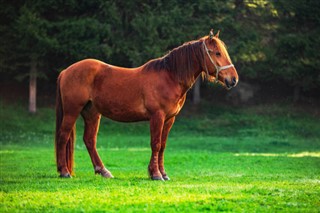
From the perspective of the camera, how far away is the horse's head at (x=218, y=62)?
12.6m

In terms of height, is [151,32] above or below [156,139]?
below

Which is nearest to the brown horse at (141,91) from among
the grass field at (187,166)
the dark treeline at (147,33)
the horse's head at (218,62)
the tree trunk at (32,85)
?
the horse's head at (218,62)

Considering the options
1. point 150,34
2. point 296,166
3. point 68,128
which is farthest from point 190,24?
point 68,128

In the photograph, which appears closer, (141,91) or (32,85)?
(141,91)

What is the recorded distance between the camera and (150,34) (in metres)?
34.3

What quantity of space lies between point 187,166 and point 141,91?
5.69m

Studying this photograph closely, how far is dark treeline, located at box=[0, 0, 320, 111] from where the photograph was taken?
112ft

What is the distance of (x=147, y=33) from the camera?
1368 inches

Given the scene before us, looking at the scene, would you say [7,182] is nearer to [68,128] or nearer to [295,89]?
[68,128]

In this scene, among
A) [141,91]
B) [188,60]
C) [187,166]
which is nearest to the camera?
[188,60]

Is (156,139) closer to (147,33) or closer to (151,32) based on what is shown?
(151,32)

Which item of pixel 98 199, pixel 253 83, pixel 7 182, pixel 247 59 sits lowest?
pixel 253 83


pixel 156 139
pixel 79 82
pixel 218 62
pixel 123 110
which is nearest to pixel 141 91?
pixel 123 110

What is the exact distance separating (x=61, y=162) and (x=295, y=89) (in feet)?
92.5
